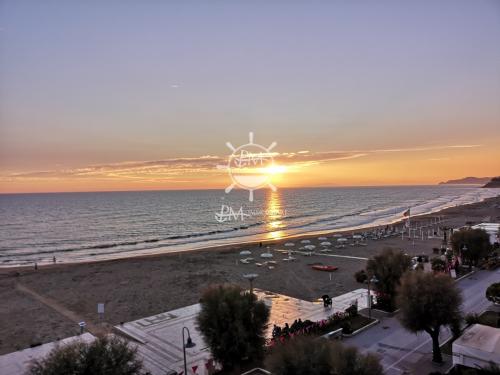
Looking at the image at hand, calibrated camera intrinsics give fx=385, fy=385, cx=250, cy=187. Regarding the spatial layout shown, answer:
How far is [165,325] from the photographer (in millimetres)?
22312

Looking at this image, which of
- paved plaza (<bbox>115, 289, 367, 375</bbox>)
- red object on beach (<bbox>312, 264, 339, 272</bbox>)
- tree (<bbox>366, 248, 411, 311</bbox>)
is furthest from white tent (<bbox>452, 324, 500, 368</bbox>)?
red object on beach (<bbox>312, 264, 339, 272</bbox>)

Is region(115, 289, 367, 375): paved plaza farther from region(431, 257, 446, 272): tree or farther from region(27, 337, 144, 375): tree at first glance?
region(431, 257, 446, 272): tree

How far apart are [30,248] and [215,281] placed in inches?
1703

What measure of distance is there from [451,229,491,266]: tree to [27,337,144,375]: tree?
1123 inches

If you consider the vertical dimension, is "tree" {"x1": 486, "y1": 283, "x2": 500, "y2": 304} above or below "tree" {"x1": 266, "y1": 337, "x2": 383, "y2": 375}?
below

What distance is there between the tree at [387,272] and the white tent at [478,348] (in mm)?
7587

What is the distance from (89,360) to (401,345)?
13177mm

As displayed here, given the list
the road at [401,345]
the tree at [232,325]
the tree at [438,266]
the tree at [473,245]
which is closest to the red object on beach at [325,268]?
the tree at [438,266]

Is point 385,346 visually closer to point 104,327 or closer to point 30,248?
point 104,327

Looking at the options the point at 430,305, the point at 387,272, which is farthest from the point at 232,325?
the point at 387,272

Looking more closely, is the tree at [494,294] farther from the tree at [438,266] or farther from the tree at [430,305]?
the tree at [438,266]

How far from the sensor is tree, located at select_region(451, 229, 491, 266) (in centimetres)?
3141

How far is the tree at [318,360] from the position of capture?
11008 millimetres

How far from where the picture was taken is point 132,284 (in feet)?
110
